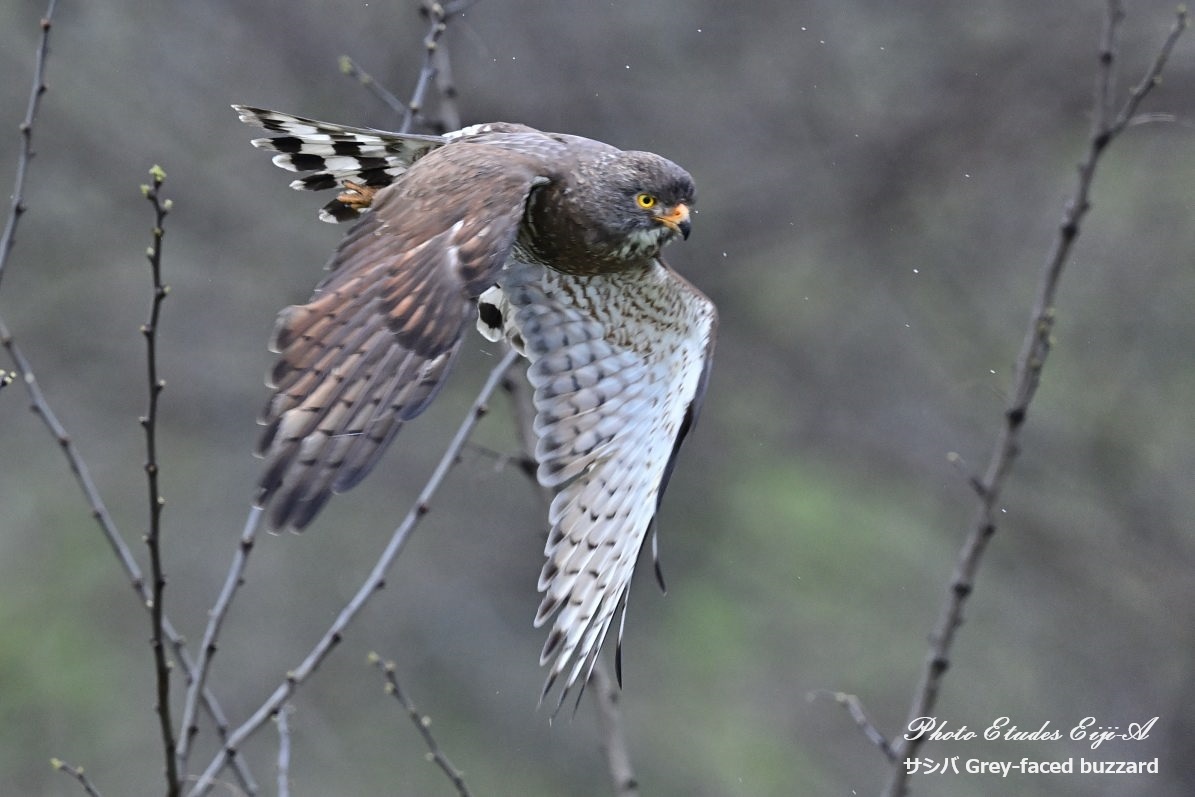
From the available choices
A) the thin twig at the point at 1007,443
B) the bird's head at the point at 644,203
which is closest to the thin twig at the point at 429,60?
the bird's head at the point at 644,203

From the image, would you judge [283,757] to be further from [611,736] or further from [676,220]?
[676,220]

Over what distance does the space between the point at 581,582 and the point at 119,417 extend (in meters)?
5.72

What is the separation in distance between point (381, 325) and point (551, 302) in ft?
4.80

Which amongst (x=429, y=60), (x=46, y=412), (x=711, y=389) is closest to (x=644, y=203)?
(x=429, y=60)

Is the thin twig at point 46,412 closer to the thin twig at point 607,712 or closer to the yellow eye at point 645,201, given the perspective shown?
the thin twig at point 607,712

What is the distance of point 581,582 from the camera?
13.4ft

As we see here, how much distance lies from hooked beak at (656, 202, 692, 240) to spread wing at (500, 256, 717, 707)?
214mm

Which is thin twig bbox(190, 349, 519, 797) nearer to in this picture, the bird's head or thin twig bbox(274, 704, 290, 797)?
thin twig bbox(274, 704, 290, 797)

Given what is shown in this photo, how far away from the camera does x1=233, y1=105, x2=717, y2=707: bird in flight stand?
307 centimetres

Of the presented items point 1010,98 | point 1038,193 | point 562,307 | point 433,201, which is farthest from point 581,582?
point 1038,193

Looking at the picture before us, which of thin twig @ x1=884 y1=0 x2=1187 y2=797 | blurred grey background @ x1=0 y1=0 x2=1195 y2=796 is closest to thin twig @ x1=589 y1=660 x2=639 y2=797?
thin twig @ x1=884 y1=0 x2=1187 y2=797

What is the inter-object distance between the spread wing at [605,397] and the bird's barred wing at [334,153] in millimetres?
488

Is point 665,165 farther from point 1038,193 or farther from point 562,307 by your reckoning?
point 1038,193

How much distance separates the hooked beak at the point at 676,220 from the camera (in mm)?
4230
